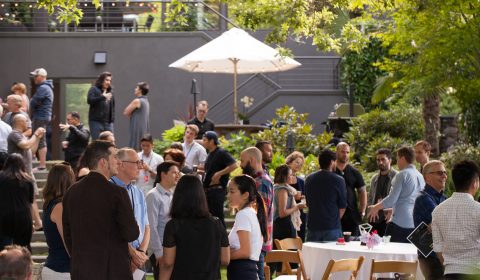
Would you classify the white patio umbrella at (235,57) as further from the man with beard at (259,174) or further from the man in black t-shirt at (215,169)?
the man with beard at (259,174)

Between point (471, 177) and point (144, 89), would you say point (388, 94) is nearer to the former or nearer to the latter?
point (144, 89)

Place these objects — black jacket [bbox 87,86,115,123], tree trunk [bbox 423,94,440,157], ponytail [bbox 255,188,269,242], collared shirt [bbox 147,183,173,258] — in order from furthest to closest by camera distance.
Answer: tree trunk [bbox 423,94,440,157], black jacket [bbox 87,86,115,123], collared shirt [bbox 147,183,173,258], ponytail [bbox 255,188,269,242]

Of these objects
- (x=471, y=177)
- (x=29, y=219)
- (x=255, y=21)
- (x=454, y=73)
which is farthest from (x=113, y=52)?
(x=471, y=177)

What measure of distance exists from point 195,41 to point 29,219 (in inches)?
715

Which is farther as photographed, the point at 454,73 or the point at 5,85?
the point at 5,85

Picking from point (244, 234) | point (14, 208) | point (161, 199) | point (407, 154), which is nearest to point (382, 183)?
point (407, 154)

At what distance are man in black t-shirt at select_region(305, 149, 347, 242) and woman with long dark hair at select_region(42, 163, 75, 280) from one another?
404 cm

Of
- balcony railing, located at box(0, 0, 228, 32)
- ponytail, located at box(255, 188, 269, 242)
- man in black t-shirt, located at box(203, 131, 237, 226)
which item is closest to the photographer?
ponytail, located at box(255, 188, 269, 242)

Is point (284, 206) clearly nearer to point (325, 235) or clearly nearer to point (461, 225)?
point (325, 235)

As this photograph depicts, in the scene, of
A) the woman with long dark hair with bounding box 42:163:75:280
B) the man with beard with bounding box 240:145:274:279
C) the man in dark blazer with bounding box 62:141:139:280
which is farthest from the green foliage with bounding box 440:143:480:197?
the man in dark blazer with bounding box 62:141:139:280

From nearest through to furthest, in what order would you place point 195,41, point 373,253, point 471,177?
1. point 471,177
2. point 373,253
3. point 195,41

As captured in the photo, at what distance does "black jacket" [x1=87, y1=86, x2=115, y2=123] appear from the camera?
806 inches

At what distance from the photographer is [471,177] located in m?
8.95

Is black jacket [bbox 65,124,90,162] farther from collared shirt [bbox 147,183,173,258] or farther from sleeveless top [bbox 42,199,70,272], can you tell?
sleeveless top [bbox 42,199,70,272]
